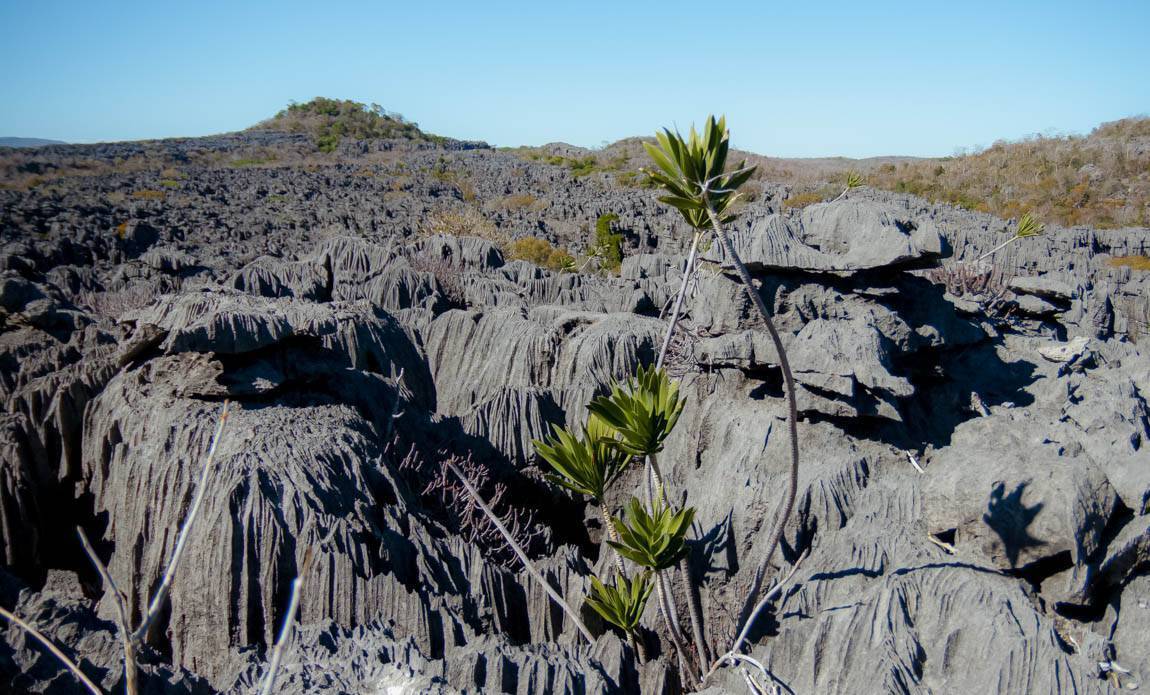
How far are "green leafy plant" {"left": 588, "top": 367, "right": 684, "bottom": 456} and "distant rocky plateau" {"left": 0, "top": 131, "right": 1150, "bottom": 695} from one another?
107 cm

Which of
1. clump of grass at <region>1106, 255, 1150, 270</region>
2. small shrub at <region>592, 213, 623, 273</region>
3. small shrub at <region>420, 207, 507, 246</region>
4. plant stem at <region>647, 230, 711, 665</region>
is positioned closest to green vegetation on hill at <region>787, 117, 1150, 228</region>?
small shrub at <region>592, 213, 623, 273</region>

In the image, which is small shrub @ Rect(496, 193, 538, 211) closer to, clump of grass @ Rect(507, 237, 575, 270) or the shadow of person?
clump of grass @ Rect(507, 237, 575, 270)

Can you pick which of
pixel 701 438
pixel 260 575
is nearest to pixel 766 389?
pixel 701 438

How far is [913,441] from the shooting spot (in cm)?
482

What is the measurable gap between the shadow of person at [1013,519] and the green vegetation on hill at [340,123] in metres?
54.4

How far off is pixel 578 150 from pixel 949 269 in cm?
5225

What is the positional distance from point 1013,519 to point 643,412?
2010mm

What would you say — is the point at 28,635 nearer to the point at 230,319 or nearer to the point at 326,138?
the point at 230,319

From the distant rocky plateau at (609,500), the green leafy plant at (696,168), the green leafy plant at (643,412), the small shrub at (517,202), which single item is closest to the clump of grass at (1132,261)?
the distant rocky plateau at (609,500)

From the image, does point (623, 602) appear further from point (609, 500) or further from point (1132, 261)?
point (1132, 261)

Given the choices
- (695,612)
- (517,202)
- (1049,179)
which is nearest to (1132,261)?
(695,612)

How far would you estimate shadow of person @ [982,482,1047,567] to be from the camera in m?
3.43

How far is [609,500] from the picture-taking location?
629 cm

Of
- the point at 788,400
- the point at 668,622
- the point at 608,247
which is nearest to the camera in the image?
the point at 788,400
